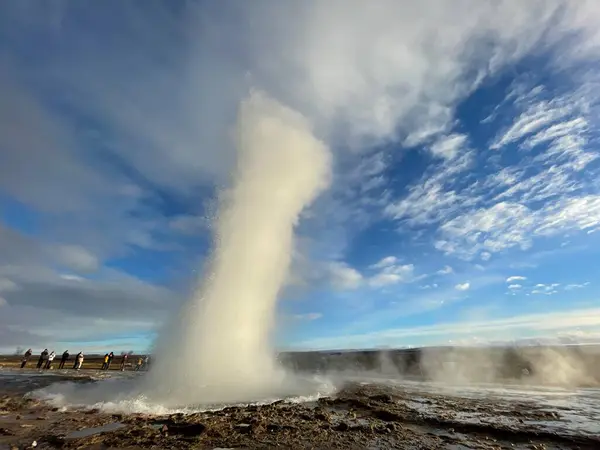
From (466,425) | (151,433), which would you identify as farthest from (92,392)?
(466,425)

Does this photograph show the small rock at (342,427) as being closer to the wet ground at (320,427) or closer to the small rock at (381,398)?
the wet ground at (320,427)

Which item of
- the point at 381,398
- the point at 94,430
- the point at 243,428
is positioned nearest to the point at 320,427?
the point at 243,428

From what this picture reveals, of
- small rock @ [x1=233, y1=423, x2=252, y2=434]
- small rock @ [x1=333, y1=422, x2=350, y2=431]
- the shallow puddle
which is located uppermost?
the shallow puddle

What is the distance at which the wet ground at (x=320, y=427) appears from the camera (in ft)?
32.7

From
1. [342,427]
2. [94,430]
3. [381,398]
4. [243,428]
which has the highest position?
[381,398]

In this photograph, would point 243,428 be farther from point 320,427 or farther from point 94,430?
point 94,430

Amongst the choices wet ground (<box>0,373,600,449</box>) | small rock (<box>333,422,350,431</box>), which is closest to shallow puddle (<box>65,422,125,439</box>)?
wet ground (<box>0,373,600,449</box>)

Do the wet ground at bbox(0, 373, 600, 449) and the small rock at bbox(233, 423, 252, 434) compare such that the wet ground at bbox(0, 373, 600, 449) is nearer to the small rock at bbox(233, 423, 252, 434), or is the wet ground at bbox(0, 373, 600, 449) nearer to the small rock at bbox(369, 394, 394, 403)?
the small rock at bbox(233, 423, 252, 434)

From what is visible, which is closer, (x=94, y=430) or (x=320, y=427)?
(x=94, y=430)

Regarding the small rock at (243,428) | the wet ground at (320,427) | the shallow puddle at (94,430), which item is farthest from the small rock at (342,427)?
the shallow puddle at (94,430)

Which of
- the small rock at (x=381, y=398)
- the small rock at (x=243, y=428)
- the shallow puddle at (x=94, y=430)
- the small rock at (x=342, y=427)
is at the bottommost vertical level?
the small rock at (x=342, y=427)

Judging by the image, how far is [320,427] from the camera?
1193 centimetres

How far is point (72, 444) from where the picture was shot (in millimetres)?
9516

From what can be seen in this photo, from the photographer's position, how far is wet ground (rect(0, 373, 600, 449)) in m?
9.96
